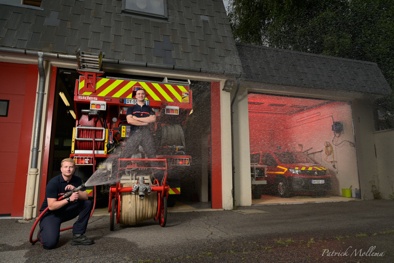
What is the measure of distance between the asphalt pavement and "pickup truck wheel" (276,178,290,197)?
3334 mm

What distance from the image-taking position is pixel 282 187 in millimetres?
8688

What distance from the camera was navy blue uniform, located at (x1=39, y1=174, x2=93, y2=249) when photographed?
3145mm

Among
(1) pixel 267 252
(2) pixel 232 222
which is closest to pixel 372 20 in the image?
(2) pixel 232 222

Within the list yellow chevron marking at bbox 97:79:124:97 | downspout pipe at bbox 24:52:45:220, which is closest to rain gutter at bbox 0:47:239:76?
downspout pipe at bbox 24:52:45:220

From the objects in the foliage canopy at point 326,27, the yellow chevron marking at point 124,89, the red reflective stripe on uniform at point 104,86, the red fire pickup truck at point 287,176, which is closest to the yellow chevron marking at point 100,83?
the red reflective stripe on uniform at point 104,86

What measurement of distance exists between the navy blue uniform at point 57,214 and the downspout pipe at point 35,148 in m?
2.38

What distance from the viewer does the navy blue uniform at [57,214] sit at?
314 centimetres

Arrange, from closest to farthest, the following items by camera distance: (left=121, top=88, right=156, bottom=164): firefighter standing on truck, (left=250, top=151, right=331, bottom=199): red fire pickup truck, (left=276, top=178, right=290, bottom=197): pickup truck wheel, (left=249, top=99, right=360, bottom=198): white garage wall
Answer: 1. (left=121, top=88, right=156, bottom=164): firefighter standing on truck
2. (left=250, top=151, right=331, bottom=199): red fire pickup truck
3. (left=276, top=178, right=290, bottom=197): pickup truck wheel
4. (left=249, top=99, right=360, bottom=198): white garage wall

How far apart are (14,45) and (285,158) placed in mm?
8323

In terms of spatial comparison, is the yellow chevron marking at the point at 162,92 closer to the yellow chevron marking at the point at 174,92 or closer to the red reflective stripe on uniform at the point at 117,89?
the yellow chevron marking at the point at 174,92

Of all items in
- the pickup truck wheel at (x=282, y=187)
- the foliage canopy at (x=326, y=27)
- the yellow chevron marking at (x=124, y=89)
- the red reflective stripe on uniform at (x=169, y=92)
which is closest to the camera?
the yellow chevron marking at (x=124, y=89)

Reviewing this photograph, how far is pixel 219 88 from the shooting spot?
6996 millimetres

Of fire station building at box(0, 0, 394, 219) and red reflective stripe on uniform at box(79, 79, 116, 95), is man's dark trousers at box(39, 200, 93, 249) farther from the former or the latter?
red reflective stripe on uniform at box(79, 79, 116, 95)

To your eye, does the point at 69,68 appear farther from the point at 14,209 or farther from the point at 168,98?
the point at 14,209
